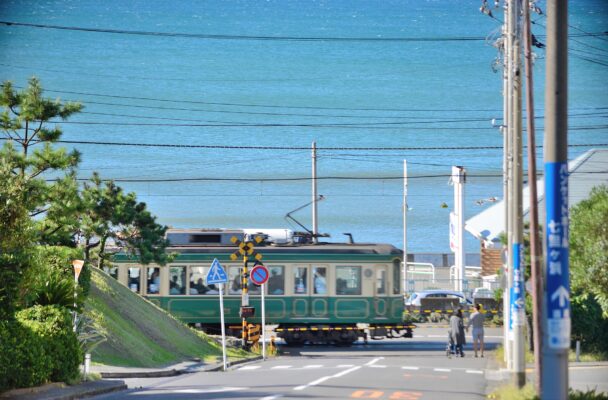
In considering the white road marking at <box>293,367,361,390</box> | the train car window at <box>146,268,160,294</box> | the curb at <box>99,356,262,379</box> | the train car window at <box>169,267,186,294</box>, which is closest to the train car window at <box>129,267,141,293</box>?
the train car window at <box>146,268,160,294</box>

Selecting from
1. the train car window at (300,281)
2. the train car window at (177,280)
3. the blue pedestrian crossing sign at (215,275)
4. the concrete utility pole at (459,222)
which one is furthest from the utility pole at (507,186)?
the concrete utility pole at (459,222)

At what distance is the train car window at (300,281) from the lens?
37500 mm

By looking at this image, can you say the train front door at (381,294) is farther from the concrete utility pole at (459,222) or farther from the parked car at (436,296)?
the concrete utility pole at (459,222)

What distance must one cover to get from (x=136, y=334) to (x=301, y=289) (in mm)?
8808

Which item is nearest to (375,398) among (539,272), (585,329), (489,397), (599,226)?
(489,397)

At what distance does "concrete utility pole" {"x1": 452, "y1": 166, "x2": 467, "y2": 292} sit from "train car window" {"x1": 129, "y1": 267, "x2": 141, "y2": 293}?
64.2 ft

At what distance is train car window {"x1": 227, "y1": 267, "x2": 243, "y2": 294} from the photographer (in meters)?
37.9

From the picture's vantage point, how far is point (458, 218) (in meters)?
53.4

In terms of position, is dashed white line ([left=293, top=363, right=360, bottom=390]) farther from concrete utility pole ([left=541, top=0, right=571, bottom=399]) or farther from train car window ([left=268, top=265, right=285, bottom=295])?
concrete utility pole ([left=541, top=0, right=571, bottom=399])

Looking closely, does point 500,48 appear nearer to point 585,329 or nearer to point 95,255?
point 585,329

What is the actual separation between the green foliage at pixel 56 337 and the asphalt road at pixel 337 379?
43.2 inches

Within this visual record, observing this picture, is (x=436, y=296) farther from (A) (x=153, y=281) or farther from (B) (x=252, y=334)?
(B) (x=252, y=334)

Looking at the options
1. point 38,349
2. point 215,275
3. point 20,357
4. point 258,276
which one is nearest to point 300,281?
point 258,276

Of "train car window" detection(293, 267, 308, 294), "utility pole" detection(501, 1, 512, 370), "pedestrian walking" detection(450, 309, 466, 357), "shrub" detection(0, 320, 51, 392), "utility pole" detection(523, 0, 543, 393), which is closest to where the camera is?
"utility pole" detection(523, 0, 543, 393)
